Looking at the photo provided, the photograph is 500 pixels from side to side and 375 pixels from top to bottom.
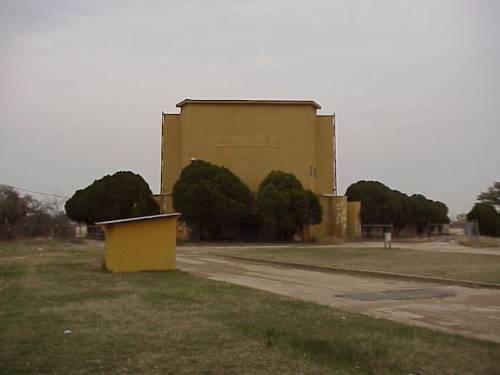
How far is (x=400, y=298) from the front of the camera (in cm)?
1614

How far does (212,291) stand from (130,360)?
28.4ft

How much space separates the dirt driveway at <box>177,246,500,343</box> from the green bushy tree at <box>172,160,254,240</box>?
118 ft

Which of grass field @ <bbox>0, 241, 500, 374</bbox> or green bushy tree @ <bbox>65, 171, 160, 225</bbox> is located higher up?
green bushy tree @ <bbox>65, 171, 160, 225</bbox>

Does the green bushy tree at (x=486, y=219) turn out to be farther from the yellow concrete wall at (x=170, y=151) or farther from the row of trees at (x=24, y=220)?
the row of trees at (x=24, y=220)

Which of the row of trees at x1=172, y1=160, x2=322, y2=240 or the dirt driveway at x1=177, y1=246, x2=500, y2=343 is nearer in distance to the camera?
the dirt driveway at x1=177, y1=246, x2=500, y2=343

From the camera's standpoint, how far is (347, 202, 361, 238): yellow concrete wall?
242 ft

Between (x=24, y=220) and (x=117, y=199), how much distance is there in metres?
8.94

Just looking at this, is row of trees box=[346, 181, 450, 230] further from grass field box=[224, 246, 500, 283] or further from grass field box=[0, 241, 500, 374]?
grass field box=[0, 241, 500, 374]

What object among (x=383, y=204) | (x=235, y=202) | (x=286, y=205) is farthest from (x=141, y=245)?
(x=383, y=204)

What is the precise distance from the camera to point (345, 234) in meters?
71.9

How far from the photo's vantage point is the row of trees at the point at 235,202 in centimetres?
6062

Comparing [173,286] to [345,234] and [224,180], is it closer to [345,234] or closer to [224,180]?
[224,180]

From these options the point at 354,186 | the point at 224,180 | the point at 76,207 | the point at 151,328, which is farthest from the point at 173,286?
the point at 354,186

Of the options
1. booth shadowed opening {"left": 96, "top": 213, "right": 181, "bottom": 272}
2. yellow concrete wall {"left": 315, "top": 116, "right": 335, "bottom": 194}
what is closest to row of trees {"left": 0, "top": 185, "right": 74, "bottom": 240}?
yellow concrete wall {"left": 315, "top": 116, "right": 335, "bottom": 194}
